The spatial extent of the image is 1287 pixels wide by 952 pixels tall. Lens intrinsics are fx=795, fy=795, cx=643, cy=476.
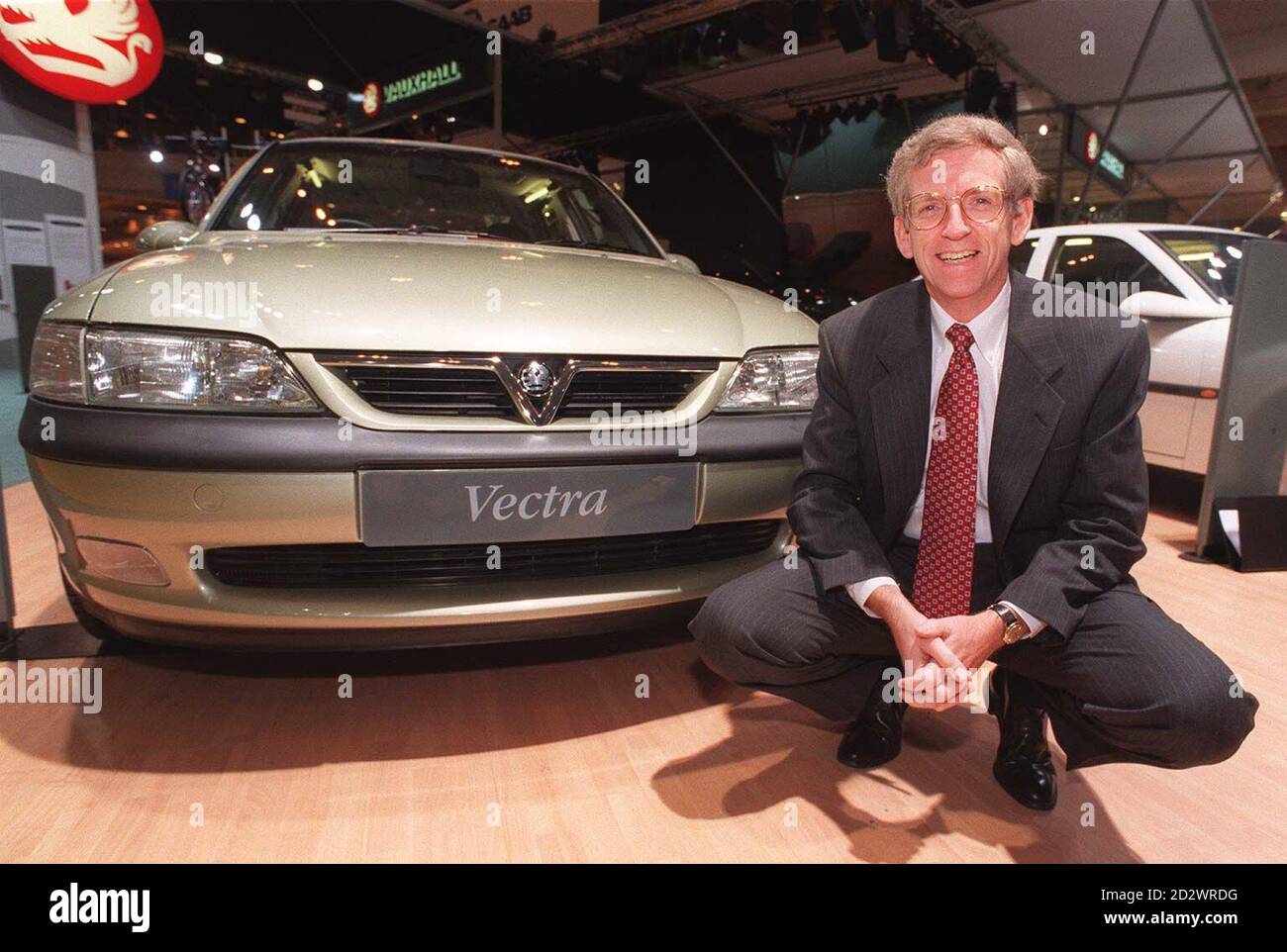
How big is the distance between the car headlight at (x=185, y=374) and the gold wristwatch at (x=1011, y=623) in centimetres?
114

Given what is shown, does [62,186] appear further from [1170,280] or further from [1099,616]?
[1170,280]

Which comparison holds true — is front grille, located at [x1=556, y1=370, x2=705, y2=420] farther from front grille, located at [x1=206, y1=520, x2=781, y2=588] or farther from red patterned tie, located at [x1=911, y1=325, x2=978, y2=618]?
red patterned tie, located at [x1=911, y1=325, x2=978, y2=618]

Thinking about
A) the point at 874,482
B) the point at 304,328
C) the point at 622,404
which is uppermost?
the point at 304,328

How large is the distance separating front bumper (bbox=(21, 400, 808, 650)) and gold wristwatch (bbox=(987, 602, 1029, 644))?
602 millimetres

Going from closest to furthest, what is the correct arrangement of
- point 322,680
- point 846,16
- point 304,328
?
point 304,328 → point 322,680 → point 846,16

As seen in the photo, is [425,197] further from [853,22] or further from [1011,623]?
[853,22]

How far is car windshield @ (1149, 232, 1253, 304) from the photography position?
3.49 metres

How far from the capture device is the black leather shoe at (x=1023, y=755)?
1.40 meters

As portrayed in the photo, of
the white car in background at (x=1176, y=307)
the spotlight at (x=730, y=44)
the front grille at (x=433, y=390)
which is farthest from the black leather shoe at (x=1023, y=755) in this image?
the spotlight at (x=730, y=44)

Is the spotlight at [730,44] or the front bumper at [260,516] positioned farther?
the spotlight at [730,44]

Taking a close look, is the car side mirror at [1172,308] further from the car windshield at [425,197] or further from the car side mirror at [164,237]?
the car side mirror at [164,237]
